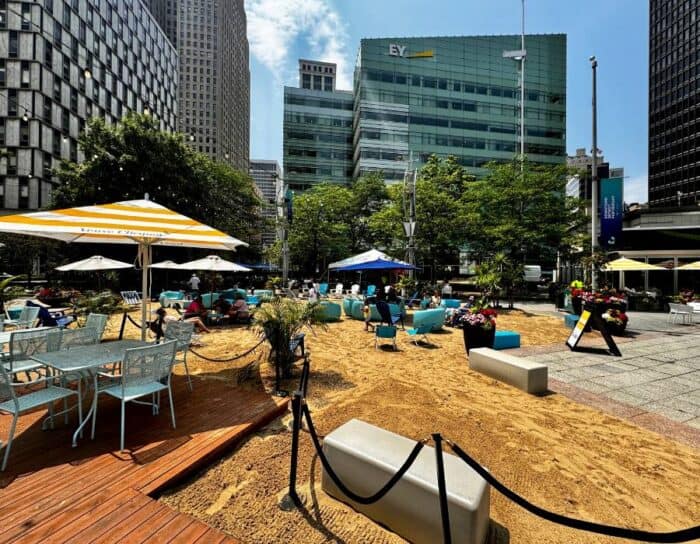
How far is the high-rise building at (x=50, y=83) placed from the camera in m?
38.8

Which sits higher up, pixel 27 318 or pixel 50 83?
pixel 50 83

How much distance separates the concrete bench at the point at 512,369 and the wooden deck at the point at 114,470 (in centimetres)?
409

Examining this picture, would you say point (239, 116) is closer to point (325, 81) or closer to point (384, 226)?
point (325, 81)

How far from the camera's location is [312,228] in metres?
32.1

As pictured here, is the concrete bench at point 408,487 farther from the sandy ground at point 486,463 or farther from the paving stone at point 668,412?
the paving stone at point 668,412

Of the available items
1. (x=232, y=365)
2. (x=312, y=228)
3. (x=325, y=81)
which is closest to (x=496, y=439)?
(x=232, y=365)

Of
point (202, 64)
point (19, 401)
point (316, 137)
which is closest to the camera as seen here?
point (19, 401)

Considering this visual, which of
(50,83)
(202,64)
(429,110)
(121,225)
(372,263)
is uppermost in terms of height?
(202,64)

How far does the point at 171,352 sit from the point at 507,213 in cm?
2469

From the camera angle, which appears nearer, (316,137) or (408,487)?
(408,487)

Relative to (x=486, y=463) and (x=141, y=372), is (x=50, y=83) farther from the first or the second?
(x=486, y=463)

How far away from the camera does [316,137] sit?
64375mm

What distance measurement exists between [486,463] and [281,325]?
3.62 m

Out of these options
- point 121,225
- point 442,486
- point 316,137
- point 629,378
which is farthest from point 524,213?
point 316,137
